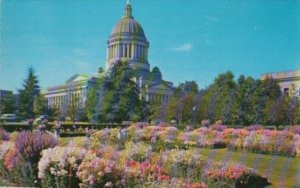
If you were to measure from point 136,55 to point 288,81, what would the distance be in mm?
2121

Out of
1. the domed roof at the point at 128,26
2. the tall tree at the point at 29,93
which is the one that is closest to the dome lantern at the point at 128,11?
the domed roof at the point at 128,26

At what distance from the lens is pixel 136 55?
7.00 m

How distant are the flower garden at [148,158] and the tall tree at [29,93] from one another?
42cm

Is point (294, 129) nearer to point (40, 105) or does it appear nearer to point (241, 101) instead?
point (241, 101)

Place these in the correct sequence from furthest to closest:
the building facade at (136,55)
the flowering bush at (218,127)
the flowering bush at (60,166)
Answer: the flowering bush at (218,127), the building facade at (136,55), the flowering bush at (60,166)

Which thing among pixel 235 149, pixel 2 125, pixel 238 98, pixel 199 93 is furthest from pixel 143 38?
pixel 2 125

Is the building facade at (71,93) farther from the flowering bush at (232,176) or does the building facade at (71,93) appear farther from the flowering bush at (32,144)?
the flowering bush at (232,176)

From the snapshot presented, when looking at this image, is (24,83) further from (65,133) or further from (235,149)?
(235,149)

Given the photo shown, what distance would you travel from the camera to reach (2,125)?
7.62m

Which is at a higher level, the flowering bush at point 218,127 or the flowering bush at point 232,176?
the flowering bush at point 218,127

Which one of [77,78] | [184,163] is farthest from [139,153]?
[77,78]

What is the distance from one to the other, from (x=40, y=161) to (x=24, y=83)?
5.15ft

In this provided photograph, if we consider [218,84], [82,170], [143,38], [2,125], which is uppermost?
[143,38]

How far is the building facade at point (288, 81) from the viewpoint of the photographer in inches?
222
